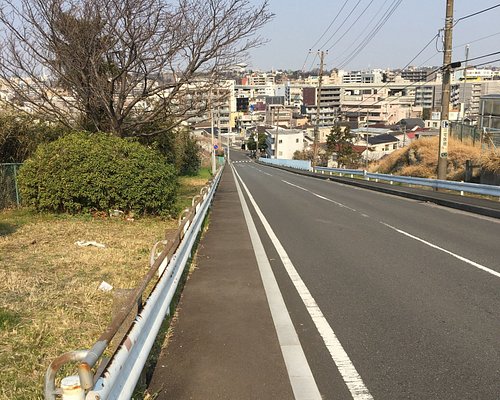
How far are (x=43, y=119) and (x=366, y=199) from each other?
13.3 m

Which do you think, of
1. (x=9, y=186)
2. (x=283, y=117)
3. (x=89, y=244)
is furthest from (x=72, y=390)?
(x=283, y=117)

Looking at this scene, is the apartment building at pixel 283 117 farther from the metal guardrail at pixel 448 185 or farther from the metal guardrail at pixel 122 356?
the metal guardrail at pixel 122 356

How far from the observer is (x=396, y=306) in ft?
17.9

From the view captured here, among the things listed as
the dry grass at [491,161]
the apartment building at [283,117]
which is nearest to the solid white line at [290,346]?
the dry grass at [491,161]

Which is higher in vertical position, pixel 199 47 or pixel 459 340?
pixel 199 47

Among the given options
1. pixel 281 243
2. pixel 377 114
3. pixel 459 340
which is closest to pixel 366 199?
pixel 281 243

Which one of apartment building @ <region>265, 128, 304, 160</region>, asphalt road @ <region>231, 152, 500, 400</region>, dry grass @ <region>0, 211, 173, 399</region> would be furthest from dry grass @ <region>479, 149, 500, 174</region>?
apartment building @ <region>265, 128, 304, 160</region>

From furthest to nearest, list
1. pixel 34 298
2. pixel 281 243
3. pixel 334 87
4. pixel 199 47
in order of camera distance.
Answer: pixel 334 87 → pixel 199 47 → pixel 281 243 → pixel 34 298

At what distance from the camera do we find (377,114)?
510 feet

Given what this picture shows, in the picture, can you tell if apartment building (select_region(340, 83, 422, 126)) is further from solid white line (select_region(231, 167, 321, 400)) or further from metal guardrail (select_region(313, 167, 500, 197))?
solid white line (select_region(231, 167, 321, 400))

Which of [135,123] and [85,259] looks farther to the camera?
[135,123]

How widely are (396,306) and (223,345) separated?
7.56 ft

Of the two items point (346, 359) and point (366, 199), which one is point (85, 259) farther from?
point (366, 199)

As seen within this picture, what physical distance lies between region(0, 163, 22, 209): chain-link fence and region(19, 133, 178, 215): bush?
1.80 m
